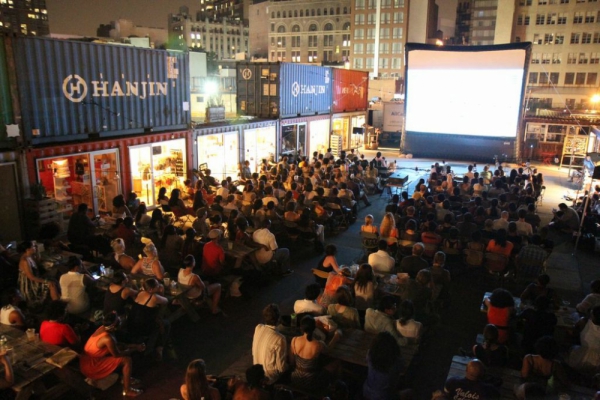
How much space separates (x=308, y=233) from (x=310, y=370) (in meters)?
5.90

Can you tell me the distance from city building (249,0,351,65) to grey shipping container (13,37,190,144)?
81.6 meters

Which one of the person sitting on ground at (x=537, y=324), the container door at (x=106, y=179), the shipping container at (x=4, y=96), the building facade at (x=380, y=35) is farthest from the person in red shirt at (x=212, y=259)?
the building facade at (x=380, y=35)

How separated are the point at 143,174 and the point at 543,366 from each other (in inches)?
497

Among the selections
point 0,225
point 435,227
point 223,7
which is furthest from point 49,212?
point 223,7

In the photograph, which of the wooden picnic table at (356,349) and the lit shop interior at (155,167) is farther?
the lit shop interior at (155,167)

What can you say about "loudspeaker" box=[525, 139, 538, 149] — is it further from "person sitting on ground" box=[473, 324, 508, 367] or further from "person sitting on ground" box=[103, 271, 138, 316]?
"person sitting on ground" box=[103, 271, 138, 316]

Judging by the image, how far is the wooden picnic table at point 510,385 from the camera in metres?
4.71

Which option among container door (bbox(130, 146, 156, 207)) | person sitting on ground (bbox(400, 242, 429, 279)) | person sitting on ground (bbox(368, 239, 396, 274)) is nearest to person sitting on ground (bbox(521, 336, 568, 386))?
person sitting on ground (bbox(400, 242, 429, 279))

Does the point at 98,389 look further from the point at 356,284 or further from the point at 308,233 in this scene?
the point at 308,233

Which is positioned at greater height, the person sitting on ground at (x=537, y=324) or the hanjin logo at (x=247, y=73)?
the hanjin logo at (x=247, y=73)

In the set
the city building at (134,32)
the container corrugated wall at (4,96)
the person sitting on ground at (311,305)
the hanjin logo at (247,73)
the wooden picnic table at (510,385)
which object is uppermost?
the city building at (134,32)

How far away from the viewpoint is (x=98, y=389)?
18.6ft

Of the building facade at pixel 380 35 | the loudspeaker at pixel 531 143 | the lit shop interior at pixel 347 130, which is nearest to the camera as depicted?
the loudspeaker at pixel 531 143

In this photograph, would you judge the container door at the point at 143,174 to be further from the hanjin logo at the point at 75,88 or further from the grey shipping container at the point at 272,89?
the grey shipping container at the point at 272,89
